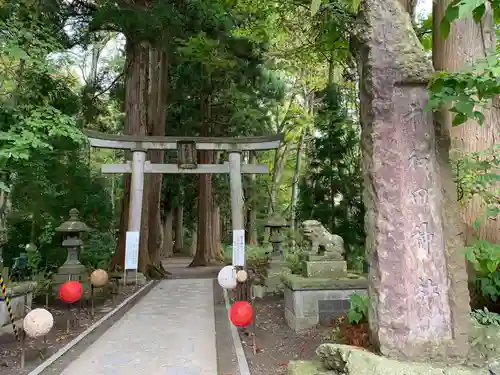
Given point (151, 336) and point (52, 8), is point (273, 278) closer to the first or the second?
point (151, 336)

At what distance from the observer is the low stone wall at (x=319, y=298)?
642cm

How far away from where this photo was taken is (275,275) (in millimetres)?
9898

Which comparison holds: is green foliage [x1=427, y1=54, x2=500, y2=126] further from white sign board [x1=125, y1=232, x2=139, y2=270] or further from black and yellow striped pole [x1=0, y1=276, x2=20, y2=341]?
white sign board [x1=125, y1=232, x2=139, y2=270]

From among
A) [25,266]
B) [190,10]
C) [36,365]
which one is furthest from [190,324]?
[190,10]

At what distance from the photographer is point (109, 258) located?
14188mm

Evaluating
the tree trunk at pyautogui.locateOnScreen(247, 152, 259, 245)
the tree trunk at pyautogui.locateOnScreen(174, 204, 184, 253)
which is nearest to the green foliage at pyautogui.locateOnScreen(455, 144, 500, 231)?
the tree trunk at pyautogui.locateOnScreen(247, 152, 259, 245)

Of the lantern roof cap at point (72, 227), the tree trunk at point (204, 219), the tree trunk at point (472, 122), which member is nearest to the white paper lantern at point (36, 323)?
the lantern roof cap at point (72, 227)

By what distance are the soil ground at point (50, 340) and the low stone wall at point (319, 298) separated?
3.56 meters

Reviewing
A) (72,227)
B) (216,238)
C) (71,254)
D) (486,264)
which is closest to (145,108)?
(72,227)

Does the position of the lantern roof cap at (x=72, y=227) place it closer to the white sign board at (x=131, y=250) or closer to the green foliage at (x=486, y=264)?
the white sign board at (x=131, y=250)

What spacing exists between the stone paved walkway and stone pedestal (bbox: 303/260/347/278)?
195 cm

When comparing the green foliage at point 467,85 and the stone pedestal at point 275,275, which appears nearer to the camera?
the green foliage at point 467,85

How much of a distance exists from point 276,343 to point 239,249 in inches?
159

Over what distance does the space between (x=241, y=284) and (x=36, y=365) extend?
3.15 metres
